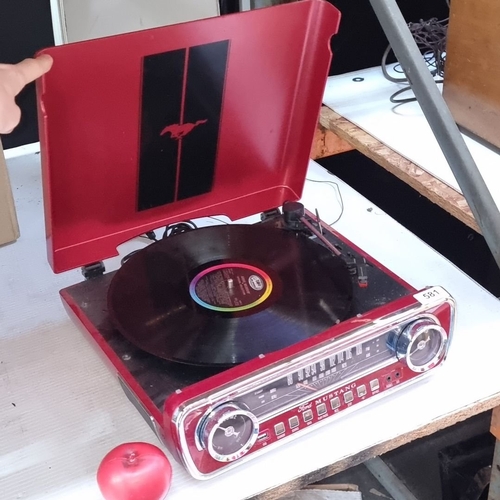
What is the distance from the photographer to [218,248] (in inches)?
38.5

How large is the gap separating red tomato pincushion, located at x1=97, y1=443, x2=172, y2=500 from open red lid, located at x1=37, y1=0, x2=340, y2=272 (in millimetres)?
362

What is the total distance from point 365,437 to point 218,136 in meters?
0.49

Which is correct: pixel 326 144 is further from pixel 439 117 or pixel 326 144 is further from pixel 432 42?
pixel 439 117

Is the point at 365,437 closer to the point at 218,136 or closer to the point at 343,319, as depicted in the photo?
the point at 343,319

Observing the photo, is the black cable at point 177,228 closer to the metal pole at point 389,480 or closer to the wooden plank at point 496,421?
the wooden plank at point 496,421

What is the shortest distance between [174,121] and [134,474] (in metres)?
0.49

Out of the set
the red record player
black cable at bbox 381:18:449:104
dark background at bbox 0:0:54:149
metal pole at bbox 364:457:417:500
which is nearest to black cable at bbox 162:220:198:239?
the red record player

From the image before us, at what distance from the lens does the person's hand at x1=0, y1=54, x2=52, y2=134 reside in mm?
704

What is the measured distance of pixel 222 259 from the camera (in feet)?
3.12

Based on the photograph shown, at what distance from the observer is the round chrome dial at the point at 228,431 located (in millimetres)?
682

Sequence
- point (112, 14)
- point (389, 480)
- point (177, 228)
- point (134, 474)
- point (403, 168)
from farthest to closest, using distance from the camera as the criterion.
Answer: point (389, 480), point (112, 14), point (403, 168), point (177, 228), point (134, 474)

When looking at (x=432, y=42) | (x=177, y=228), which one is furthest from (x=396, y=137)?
(x=177, y=228)

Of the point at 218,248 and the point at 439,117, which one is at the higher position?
the point at 439,117

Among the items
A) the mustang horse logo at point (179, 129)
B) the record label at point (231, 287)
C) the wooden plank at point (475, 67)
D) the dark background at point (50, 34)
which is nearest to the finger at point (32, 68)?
the mustang horse logo at point (179, 129)
